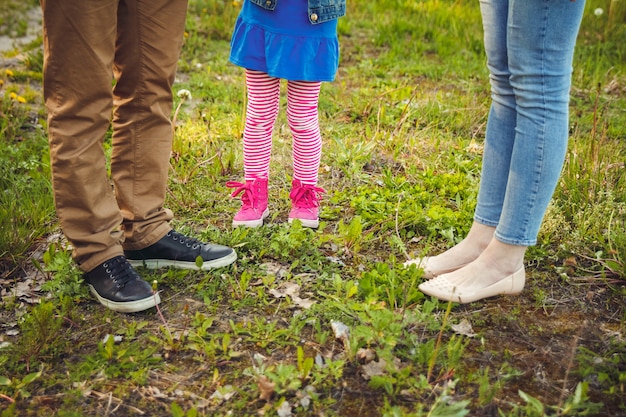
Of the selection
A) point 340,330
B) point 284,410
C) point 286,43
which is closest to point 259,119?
point 286,43

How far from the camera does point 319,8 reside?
279 centimetres

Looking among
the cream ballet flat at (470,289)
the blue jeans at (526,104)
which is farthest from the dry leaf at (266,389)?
the blue jeans at (526,104)

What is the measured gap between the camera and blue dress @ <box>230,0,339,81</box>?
2.83m

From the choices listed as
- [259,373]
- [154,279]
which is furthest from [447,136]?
[259,373]

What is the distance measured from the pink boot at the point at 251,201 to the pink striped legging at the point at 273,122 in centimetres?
4

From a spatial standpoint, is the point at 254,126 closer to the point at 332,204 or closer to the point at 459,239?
the point at 332,204

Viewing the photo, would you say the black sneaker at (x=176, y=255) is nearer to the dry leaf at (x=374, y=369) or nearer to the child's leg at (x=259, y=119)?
the child's leg at (x=259, y=119)

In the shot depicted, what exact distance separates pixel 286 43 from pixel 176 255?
107 cm

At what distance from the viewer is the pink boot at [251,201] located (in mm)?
3179

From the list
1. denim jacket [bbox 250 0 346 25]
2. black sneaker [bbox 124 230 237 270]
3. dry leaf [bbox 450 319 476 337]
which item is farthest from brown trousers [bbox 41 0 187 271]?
dry leaf [bbox 450 319 476 337]

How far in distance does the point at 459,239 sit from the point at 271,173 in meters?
1.30

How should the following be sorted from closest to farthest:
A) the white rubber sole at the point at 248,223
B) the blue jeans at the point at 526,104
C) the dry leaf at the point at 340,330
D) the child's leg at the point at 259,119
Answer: the blue jeans at the point at 526,104
the dry leaf at the point at 340,330
the child's leg at the point at 259,119
the white rubber sole at the point at 248,223

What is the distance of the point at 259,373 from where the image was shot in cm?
214

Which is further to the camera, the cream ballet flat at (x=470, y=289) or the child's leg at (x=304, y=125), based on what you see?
the child's leg at (x=304, y=125)
